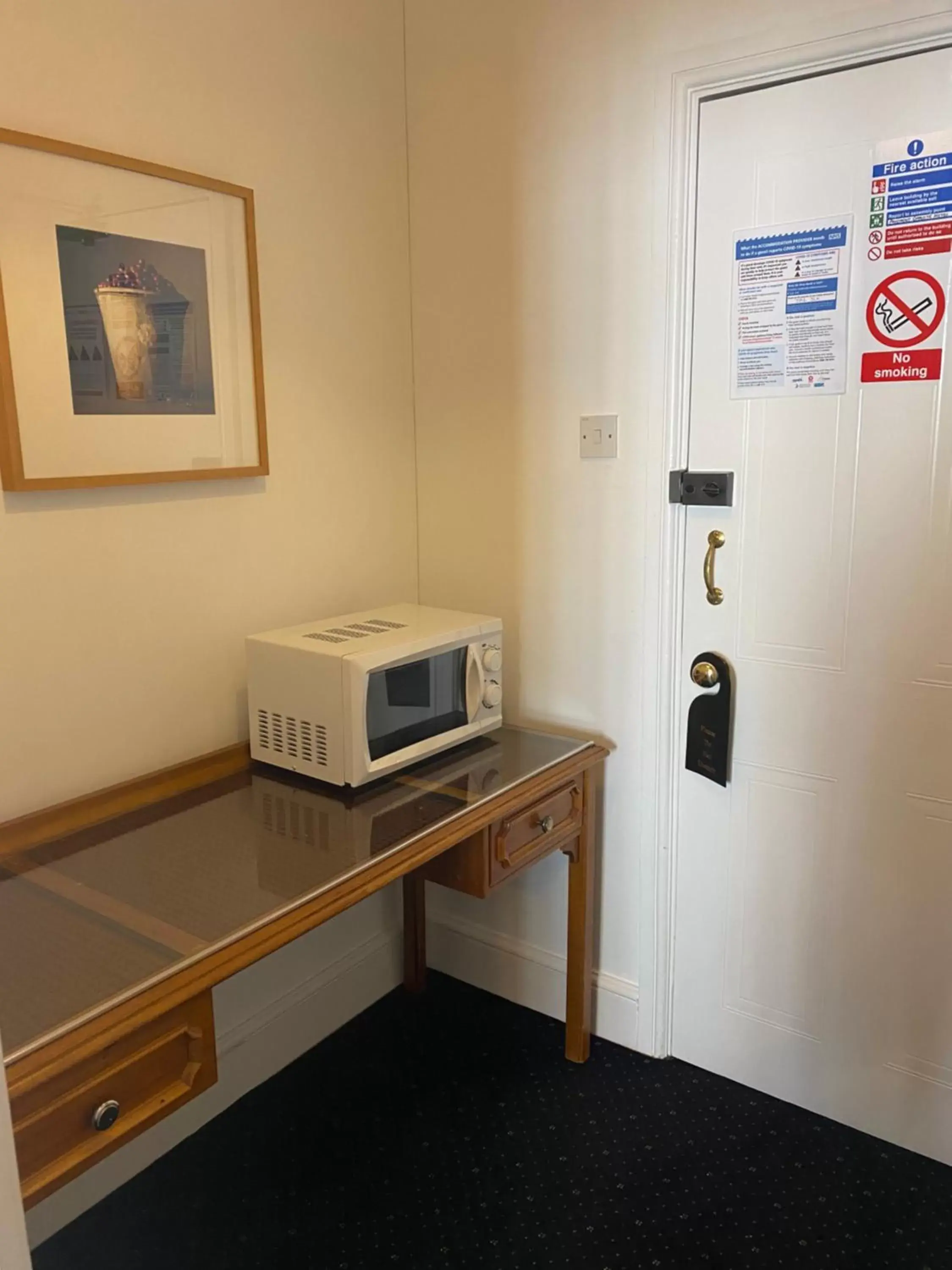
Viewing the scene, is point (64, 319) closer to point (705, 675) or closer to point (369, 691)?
point (369, 691)

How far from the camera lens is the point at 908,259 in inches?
67.7

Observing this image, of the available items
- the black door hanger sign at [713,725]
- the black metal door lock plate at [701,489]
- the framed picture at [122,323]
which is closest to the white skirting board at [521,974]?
the black door hanger sign at [713,725]

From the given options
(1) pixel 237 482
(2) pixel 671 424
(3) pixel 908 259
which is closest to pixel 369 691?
(1) pixel 237 482

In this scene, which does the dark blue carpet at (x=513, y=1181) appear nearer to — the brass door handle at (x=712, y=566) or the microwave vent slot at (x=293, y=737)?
the microwave vent slot at (x=293, y=737)

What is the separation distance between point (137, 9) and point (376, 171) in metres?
0.66

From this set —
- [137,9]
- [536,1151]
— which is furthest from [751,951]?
[137,9]

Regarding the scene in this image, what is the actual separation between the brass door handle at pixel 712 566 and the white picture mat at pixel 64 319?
966mm

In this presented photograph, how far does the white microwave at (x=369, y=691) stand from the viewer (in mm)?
1783

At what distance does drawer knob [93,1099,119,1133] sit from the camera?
1.17m

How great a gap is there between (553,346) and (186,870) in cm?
136

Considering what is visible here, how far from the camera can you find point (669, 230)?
6.37 feet

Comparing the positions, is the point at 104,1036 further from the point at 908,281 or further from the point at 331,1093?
the point at 908,281

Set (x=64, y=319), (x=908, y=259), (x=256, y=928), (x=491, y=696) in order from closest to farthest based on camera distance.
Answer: (x=256, y=928), (x=64, y=319), (x=908, y=259), (x=491, y=696)

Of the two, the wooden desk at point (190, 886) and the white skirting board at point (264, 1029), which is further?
the white skirting board at point (264, 1029)
